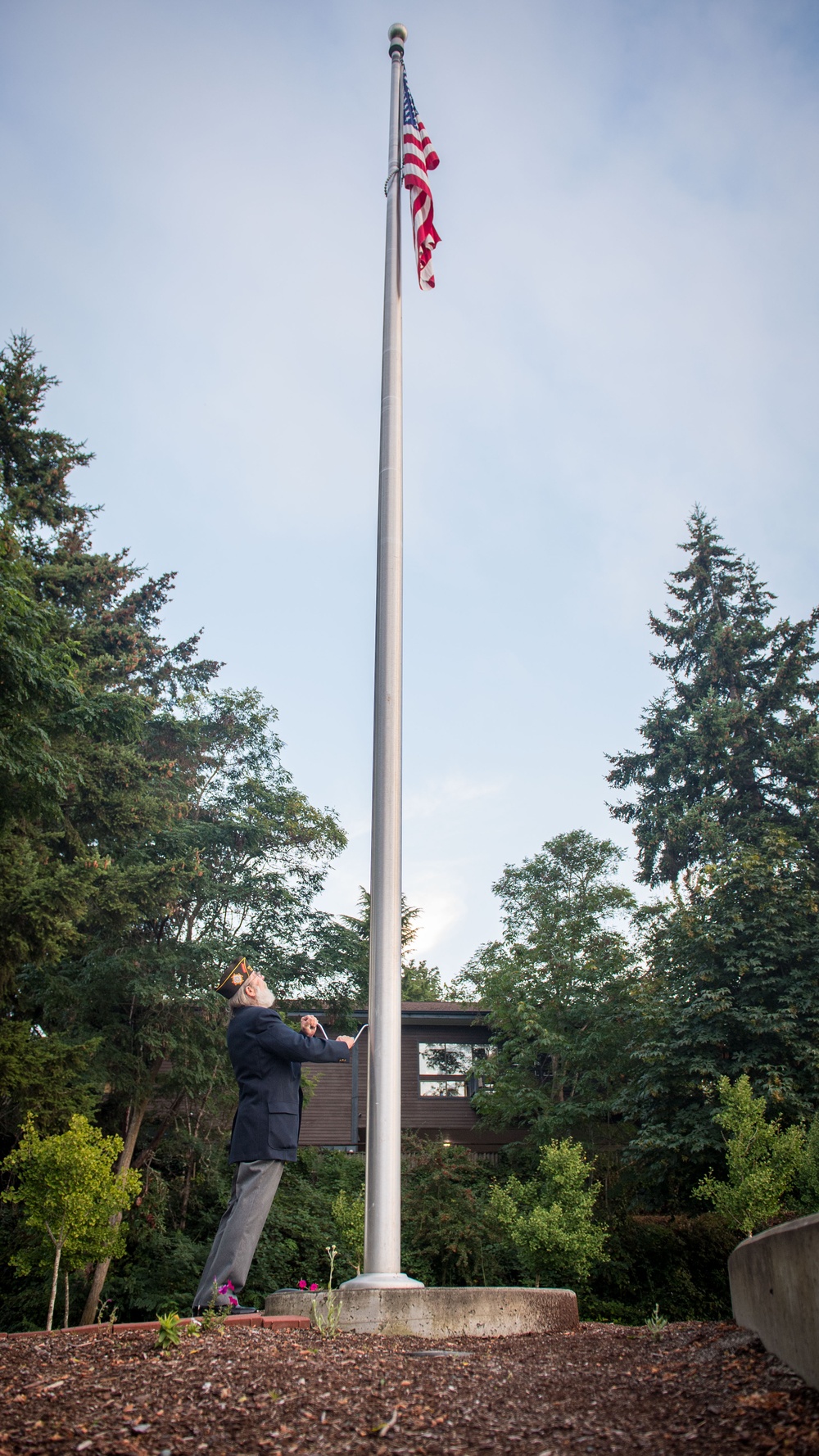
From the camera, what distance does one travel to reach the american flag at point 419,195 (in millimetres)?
8453

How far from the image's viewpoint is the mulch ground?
2668 millimetres

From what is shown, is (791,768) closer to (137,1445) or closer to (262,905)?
(262,905)

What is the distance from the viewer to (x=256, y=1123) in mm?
5117

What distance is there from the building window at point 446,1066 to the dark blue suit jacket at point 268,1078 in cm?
2248

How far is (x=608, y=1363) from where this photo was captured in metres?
4.07

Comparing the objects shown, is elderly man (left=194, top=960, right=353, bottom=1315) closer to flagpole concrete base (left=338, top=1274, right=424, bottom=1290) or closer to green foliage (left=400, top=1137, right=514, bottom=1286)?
flagpole concrete base (left=338, top=1274, right=424, bottom=1290)

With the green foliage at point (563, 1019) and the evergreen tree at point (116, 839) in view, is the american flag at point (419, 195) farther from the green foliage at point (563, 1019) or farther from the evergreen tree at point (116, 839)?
the green foliage at point (563, 1019)

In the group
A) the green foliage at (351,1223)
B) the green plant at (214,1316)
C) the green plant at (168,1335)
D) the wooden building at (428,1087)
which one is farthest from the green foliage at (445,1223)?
the green plant at (168,1335)

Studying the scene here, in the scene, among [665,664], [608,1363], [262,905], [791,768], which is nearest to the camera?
[608,1363]

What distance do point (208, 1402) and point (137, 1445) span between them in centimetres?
50

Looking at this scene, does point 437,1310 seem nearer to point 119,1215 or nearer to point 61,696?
point 61,696

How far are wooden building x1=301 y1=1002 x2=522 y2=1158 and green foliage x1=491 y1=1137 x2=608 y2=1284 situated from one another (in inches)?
320

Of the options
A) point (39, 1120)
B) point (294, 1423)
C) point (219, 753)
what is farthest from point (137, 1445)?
point (219, 753)

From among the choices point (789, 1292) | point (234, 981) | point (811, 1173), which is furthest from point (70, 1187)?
point (811, 1173)
